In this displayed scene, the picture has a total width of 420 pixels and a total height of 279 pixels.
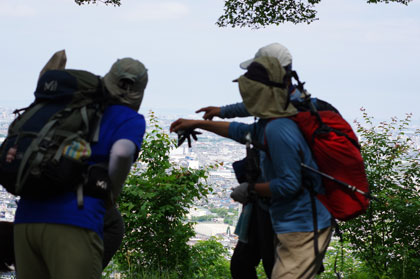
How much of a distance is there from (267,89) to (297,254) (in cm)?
81

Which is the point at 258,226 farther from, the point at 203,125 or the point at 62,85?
the point at 62,85

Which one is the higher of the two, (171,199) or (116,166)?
(116,166)

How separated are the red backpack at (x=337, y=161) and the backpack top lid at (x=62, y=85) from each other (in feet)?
3.24

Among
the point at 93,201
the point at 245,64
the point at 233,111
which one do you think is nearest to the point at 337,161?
the point at 245,64

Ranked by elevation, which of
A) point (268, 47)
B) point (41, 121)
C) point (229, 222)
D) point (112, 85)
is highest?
point (268, 47)

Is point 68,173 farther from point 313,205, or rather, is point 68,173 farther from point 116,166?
point 313,205

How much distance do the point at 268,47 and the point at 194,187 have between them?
3.10 metres

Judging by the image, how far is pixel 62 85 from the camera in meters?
2.31

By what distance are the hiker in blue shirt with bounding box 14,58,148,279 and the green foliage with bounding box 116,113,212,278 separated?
2966 millimetres

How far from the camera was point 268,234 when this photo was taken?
280 centimetres

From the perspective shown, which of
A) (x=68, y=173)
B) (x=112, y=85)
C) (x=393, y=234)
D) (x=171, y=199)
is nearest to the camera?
(x=68, y=173)

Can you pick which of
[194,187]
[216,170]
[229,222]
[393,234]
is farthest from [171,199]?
[229,222]

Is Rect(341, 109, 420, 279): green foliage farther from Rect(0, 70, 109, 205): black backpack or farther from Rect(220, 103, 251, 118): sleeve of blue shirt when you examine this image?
Rect(0, 70, 109, 205): black backpack

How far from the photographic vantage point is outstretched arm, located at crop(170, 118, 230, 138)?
2906 millimetres
